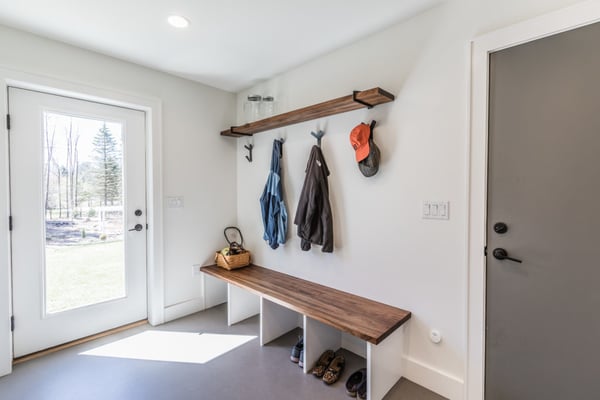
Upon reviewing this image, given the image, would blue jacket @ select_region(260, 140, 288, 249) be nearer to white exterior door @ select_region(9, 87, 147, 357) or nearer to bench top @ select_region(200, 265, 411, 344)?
bench top @ select_region(200, 265, 411, 344)

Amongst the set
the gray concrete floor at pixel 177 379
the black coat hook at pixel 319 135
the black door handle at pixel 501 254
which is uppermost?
the black coat hook at pixel 319 135

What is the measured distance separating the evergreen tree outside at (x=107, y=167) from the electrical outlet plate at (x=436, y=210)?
254 cm

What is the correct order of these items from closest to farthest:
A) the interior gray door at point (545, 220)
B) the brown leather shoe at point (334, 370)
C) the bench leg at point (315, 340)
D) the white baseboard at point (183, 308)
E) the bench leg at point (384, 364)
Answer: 1. the interior gray door at point (545, 220)
2. the bench leg at point (384, 364)
3. the brown leather shoe at point (334, 370)
4. the bench leg at point (315, 340)
5. the white baseboard at point (183, 308)

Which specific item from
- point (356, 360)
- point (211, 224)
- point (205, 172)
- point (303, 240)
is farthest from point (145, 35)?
point (356, 360)

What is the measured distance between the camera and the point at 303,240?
241 centimetres

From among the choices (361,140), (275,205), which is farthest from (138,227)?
(361,140)

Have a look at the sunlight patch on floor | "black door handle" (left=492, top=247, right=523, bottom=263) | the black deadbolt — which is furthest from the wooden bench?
the black deadbolt

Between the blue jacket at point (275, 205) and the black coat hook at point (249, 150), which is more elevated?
the black coat hook at point (249, 150)

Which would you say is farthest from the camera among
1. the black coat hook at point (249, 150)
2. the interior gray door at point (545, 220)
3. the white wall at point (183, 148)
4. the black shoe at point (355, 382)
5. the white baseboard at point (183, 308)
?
the black coat hook at point (249, 150)

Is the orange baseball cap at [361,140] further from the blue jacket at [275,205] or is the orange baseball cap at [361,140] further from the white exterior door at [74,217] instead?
the white exterior door at [74,217]

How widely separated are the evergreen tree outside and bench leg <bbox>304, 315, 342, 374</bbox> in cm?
198

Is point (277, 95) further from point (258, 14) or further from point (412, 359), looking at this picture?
point (412, 359)

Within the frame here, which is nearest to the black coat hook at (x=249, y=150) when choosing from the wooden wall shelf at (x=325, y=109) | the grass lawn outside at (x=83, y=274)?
the wooden wall shelf at (x=325, y=109)

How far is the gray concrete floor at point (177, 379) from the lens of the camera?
173 centimetres
